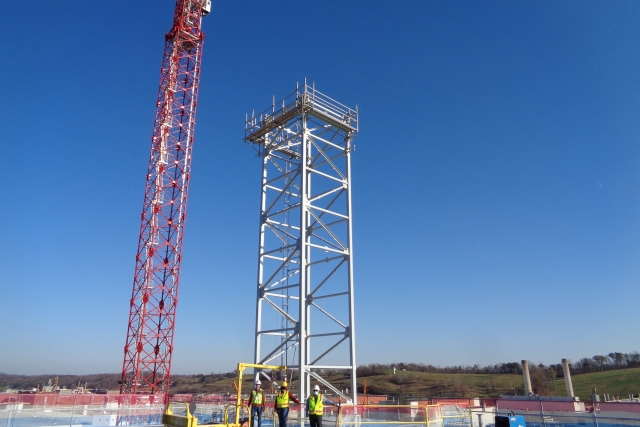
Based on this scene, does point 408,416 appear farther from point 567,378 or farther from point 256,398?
point 567,378

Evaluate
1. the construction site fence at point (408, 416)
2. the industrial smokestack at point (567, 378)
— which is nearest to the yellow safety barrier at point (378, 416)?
the construction site fence at point (408, 416)

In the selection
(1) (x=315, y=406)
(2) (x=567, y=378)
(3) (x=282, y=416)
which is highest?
(2) (x=567, y=378)

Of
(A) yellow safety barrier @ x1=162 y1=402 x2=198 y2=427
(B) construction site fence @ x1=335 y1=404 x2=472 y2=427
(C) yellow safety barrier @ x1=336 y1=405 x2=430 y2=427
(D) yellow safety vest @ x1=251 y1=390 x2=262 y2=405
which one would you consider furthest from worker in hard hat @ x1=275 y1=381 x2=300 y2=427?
(C) yellow safety barrier @ x1=336 y1=405 x2=430 y2=427

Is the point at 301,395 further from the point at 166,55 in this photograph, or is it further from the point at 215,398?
the point at 166,55

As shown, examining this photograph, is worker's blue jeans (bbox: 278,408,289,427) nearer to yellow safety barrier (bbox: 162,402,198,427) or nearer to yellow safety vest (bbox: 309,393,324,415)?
yellow safety vest (bbox: 309,393,324,415)

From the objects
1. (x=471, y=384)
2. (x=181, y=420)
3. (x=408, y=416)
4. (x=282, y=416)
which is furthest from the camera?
(x=471, y=384)

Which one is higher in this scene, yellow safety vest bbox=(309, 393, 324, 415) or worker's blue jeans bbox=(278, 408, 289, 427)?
yellow safety vest bbox=(309, 393, 324, 415)

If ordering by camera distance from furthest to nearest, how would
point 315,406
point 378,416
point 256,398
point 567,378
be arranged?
point 567,378 → point 378,416 → point 256,398 → point 315,406

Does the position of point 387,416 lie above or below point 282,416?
below

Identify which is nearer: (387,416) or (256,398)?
(256,398)

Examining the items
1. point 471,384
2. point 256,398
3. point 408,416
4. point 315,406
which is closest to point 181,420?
point 256,398

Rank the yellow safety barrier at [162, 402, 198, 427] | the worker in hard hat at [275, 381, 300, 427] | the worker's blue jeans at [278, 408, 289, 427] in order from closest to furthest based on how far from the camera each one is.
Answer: the yellow safety barrier at [162, 402, 198, 427] < the worker's blue jeans at [278, 408, 289, 427] < the worker in hard hat at [275, 381, 300, 427]

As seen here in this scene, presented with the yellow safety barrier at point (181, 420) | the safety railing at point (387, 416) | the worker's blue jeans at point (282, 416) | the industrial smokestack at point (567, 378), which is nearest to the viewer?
the yellow safety barrier at point (181, 420)

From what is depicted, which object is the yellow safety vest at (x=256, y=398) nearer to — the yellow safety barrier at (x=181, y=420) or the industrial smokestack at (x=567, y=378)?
the yellow safety barrier at (x=181, y=420)
